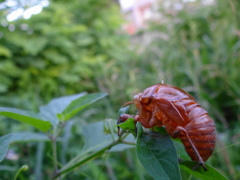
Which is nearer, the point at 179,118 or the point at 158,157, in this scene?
the point at 158,157

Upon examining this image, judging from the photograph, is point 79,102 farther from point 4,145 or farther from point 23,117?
point 4,145

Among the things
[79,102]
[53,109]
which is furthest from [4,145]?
[53,109]

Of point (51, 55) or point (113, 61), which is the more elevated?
point (51, 55)

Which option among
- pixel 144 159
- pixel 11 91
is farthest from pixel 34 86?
pixel 144 159

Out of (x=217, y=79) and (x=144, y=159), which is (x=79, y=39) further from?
(x=144, y=159)

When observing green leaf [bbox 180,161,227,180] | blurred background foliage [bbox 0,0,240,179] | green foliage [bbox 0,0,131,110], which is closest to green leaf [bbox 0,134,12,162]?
green leaf [bbox 180,161,227,180]

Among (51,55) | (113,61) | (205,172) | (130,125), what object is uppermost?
(51,55)

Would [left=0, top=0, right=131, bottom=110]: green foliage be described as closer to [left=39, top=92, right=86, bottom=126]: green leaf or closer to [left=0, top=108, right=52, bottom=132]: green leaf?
[left=39, top=92, right=86, bottom=126]: green leaf

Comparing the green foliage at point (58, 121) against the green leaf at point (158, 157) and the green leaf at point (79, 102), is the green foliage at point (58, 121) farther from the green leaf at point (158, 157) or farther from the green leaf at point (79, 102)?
the green leaf at point (158, 157)
